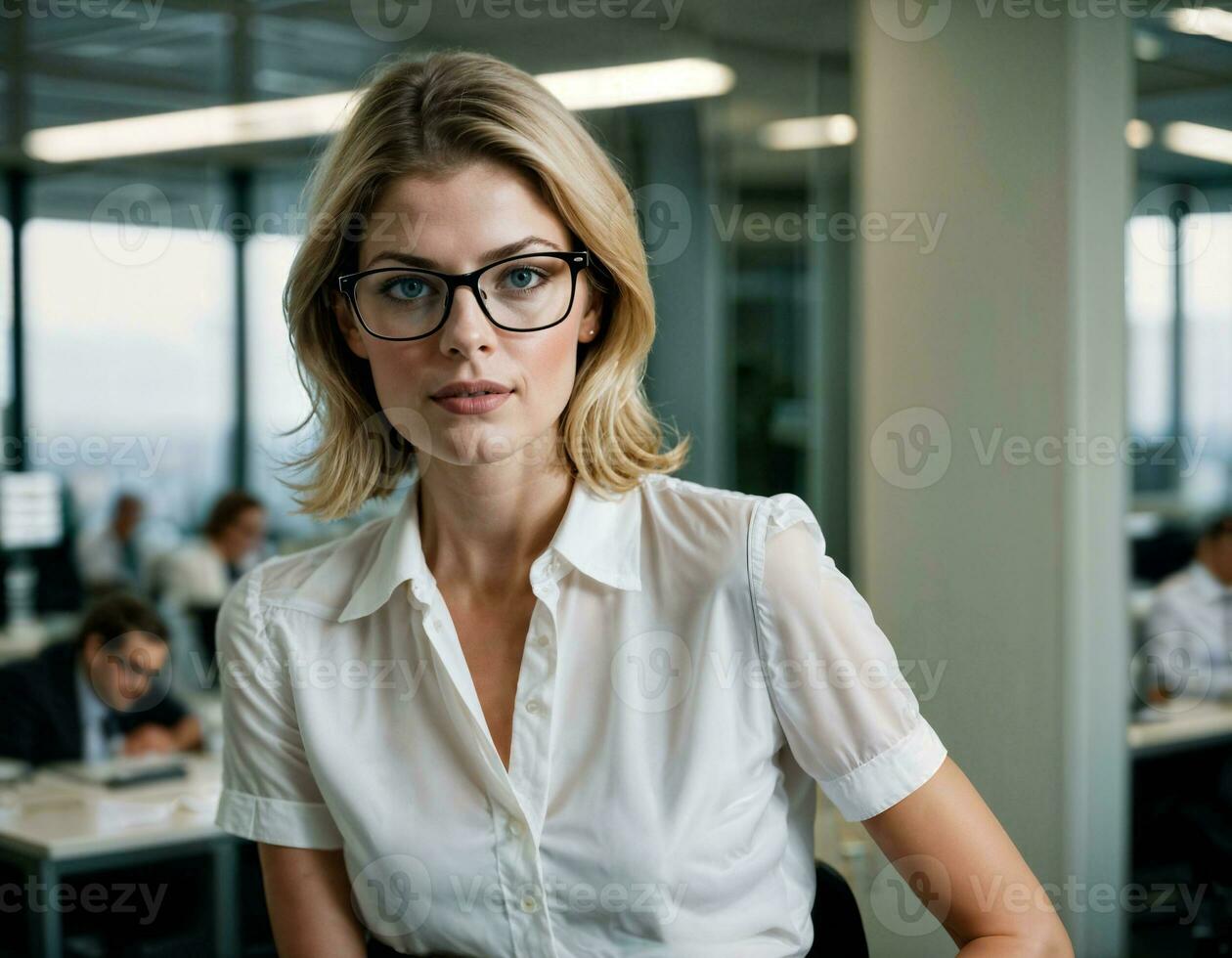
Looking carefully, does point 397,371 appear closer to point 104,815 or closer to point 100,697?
point 104,815

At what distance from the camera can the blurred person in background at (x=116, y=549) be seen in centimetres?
780

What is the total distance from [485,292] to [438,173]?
139 millimetres

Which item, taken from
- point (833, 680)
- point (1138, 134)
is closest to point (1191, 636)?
point (1138, 134)

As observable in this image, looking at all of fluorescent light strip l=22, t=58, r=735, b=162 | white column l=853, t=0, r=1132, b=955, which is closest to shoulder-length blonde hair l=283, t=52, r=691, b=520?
white column l=853, t=0, r=1132, b=955

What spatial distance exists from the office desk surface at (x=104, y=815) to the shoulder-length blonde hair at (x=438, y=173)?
1858 millimetres

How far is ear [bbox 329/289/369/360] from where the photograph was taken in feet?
4.85

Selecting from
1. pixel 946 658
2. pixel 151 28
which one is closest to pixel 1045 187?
pixel 946 658

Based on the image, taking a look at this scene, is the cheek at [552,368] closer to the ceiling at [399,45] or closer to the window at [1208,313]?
the window at [1208,313]

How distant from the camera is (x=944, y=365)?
2215 millimetres

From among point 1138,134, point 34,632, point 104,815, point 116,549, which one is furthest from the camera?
point 116,549

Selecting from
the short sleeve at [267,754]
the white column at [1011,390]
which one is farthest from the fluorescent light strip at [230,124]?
the short sleeve at [267,754]

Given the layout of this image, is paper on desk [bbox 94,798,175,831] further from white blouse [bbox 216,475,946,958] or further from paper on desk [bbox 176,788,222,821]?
white blouse [bbox 216,475,946,958]

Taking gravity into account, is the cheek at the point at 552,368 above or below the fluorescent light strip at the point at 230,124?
below

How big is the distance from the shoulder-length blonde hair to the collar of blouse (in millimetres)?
35
